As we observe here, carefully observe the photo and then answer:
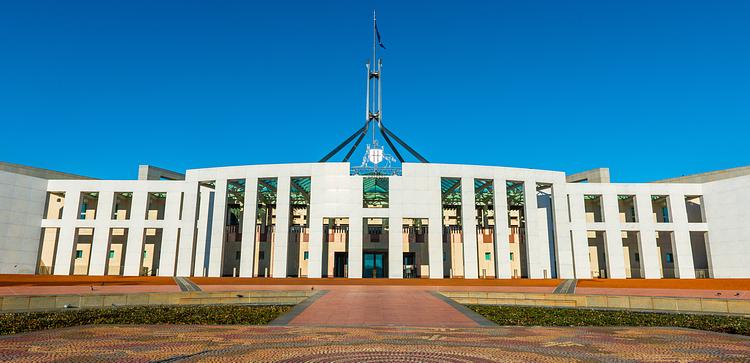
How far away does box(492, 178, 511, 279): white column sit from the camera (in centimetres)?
4244

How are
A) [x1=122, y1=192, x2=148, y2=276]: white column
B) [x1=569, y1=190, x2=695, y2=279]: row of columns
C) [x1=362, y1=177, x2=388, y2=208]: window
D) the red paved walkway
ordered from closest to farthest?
1. the red paved walkway
2. [x1=362, y1=177, x2=388, y2=208]: window
3. [x1=122, y1=192, x2=148, y2=276]: white column
4. [x1=569, y1=190, x2=695, y2=279]: row of columns

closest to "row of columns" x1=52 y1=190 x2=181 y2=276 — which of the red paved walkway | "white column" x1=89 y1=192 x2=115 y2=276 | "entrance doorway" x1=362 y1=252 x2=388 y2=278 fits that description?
"white column" x1=89 y1=192 x2=115 y2=276

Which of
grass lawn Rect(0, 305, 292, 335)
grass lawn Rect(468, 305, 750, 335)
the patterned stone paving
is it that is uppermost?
the patterned stone paving

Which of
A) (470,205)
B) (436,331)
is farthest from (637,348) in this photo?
(470,205)

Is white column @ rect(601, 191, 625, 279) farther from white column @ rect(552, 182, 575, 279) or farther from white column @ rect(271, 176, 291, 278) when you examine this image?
white column @ rect(271, 176, 291, 278)

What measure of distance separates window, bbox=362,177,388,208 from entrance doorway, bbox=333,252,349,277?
274 inches

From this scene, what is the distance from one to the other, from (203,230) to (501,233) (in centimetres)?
2857

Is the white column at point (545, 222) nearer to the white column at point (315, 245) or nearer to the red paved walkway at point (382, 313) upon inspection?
the white column at point (315, 245)

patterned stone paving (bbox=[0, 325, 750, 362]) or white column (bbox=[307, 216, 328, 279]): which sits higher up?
white column (bbox=[307, 216, 328, 279])

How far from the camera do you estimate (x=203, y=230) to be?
149 feet

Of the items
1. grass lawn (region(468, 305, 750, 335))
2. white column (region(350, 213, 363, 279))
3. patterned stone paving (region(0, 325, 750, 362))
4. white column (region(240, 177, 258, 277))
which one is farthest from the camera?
white column (region(240, 177, 258, 277))

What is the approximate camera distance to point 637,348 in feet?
28.7

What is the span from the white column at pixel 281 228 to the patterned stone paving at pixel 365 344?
30536 mm

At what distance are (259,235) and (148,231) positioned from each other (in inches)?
526
